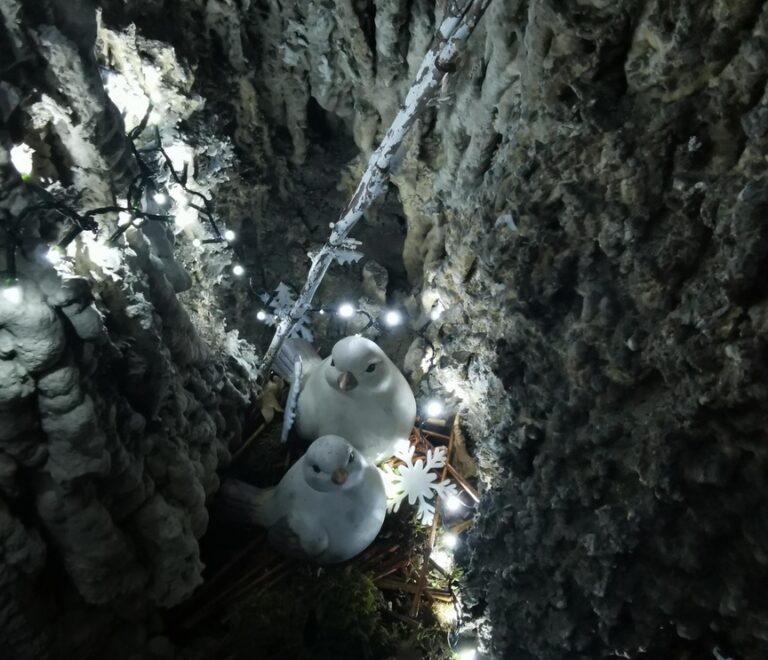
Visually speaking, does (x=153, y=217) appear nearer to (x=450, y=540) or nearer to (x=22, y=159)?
(x=22, y=159)

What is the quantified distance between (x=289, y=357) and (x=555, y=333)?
237 centimetres

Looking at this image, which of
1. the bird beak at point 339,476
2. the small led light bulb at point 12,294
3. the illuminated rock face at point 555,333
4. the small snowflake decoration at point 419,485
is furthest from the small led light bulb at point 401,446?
the small led light bulb at point 12,294

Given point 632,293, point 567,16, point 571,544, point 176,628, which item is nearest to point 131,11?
point 567,16

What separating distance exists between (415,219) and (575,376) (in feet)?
6.75

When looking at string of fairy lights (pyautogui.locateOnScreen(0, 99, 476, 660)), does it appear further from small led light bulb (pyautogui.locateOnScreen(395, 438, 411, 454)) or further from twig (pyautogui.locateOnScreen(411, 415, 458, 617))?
small led light bulb (pyautogui.locateOnScreen(395, 438, 411, 454))

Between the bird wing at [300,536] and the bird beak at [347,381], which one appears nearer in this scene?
the bird wing at [300,536]

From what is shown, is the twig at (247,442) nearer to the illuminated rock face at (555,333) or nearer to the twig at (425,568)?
the illuminated rock face at (555,333)

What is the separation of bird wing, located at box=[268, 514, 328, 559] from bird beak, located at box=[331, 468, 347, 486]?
0.29 meters

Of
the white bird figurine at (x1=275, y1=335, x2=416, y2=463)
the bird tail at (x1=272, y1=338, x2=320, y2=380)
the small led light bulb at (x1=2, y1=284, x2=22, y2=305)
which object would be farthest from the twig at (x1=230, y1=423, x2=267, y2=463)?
the small led light bulb at (x1=2, y1=284, x2=22, y2=305)

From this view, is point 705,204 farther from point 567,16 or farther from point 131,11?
point 131,11

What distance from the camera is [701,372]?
69.9 inches

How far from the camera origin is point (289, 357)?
438 cm

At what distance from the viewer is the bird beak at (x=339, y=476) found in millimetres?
3234

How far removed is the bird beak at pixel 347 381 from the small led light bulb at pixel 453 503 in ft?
3.26
